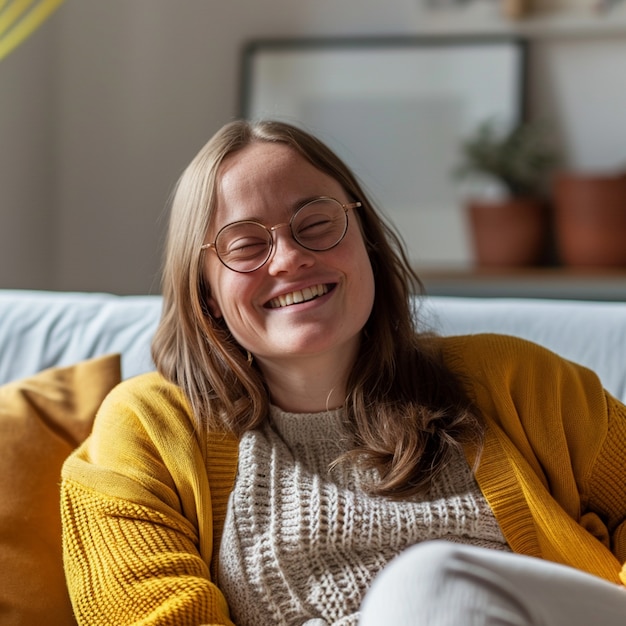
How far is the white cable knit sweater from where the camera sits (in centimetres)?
113

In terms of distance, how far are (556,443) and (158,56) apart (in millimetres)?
2518

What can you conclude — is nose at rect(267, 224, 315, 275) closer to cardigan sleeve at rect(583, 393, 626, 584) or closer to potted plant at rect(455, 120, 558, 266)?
cardigan sleeve at rect(583, 393, 626, 584)

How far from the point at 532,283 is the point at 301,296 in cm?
174

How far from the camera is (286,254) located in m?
1.18

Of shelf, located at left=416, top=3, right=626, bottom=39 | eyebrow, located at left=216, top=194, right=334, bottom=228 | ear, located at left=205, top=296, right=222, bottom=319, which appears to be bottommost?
ear, located at left=205, top=296, right=222, bottom=319

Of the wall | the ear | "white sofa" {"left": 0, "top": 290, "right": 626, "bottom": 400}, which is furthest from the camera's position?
the wall

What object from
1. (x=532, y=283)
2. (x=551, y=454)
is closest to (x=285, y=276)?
(x=551, y=454)

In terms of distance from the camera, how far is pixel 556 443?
122cm

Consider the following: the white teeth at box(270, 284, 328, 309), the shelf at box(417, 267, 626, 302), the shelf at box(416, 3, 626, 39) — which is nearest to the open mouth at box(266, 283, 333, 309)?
the white teeth at box(270, 284, 328, 309)

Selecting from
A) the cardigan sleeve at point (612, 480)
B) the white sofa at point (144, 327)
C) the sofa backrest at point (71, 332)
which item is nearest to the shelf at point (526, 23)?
the white sofa at point (144, 327)

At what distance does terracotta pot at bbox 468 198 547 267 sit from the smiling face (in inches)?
70.1

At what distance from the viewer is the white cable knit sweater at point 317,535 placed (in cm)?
113

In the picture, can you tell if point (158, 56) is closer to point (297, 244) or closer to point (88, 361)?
point (88, 361)

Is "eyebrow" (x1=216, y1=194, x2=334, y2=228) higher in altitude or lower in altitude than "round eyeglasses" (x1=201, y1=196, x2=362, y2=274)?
higher
